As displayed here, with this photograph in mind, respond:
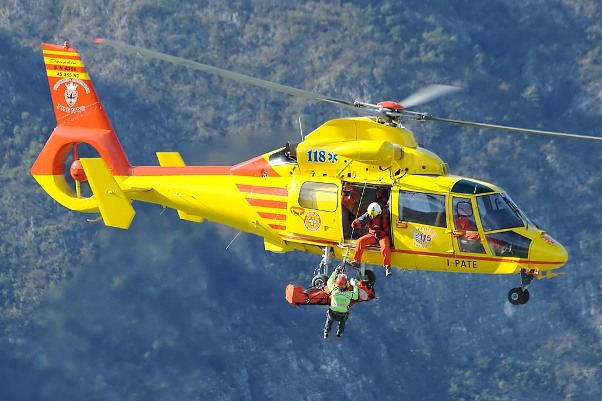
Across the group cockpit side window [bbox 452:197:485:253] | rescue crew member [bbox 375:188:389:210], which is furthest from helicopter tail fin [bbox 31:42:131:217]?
cockpit side window [bbox 452:197:485:253]

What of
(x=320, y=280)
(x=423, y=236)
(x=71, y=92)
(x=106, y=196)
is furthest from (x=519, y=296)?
(x=71, y=92)

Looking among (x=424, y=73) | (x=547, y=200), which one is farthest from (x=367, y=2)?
(x=547, y=200)

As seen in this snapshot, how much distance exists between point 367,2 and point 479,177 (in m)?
24.4

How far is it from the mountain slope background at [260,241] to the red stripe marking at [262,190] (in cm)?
4927

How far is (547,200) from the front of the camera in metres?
129

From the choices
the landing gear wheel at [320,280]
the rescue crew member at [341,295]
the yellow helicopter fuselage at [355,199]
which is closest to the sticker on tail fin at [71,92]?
the yellow helicopter fuselage at [355,199]

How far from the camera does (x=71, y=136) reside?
169 feet

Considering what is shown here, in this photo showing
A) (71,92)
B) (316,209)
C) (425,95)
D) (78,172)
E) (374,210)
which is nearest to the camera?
(374,210)

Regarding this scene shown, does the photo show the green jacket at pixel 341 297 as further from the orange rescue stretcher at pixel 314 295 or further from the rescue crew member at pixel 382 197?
the rescue crew member at pixel 382 197

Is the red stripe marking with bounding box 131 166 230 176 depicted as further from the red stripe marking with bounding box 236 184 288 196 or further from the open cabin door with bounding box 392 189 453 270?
the open cabin door with bounding box 392 189 453 270

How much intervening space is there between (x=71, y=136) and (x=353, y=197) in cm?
990

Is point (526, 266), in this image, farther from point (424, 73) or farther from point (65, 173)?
point (424, 73)

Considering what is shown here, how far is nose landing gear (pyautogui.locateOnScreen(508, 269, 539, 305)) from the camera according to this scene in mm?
45594

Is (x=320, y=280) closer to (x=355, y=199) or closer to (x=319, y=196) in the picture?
(x=319, y=196)
